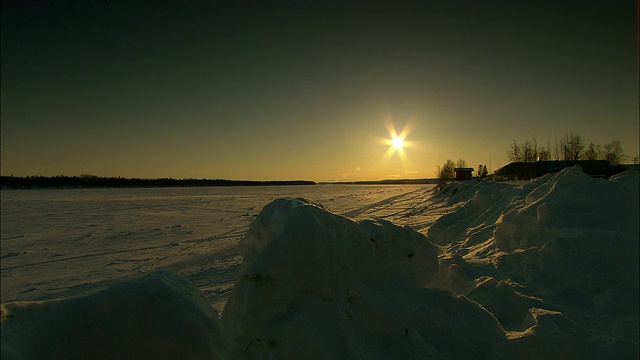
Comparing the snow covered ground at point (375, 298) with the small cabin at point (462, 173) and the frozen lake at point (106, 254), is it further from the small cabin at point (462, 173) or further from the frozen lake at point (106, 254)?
the small cabin at point (462, 173)

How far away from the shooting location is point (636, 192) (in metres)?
4.16

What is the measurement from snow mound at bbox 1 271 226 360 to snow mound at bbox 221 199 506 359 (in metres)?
0.37

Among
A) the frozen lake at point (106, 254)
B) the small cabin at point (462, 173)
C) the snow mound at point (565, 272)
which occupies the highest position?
the small cabin at point (462, 173)

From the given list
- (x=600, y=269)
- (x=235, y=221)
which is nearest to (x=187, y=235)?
(x=235, y=221)

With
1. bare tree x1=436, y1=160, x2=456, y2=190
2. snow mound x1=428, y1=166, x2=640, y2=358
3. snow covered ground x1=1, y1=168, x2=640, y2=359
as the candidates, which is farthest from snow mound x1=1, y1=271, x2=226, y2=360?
bare tree x1=436, y1=160, x2=456, y2=190

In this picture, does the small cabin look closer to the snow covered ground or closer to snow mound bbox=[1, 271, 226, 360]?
the snow covered ground

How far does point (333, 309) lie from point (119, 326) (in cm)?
140

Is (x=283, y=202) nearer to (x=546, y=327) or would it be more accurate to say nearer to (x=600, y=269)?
(x=546, y=327)

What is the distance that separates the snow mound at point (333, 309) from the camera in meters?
2.30

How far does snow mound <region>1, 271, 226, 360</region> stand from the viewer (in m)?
1.67

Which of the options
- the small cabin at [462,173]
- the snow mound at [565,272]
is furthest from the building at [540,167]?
the snow mound at [565,272]

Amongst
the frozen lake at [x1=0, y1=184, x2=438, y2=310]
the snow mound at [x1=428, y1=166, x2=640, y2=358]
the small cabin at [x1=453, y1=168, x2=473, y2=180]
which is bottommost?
the frozen lake at [x1=0, y1=184, x2=438, y2=310]

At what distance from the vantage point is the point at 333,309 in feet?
8.03

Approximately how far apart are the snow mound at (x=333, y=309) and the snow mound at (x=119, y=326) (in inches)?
14.5
